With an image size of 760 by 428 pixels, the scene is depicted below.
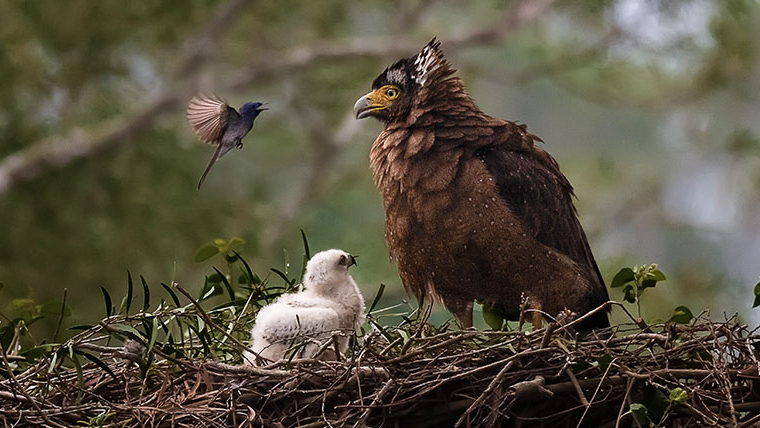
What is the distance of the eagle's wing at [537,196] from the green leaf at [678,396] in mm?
499

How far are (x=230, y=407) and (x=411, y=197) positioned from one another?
0.61 m

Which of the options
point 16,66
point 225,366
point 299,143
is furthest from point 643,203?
point 225,366

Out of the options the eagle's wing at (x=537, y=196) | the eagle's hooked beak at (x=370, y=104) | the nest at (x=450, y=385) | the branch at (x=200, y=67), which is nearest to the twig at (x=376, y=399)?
the nest at (x=450, y=385)

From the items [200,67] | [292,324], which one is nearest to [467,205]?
[292,324]

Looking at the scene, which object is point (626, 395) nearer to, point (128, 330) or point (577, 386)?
point (577, 386)

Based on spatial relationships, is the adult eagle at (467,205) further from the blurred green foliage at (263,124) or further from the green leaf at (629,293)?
the blurred green foliage at (263,124)

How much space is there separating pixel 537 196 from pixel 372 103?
1.23ft

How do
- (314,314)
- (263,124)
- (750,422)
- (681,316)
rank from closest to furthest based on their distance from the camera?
(750,422) < (681,316) < (314,314) < (263,124)

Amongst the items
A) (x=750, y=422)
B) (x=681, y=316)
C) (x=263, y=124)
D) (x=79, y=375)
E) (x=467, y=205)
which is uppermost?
(x=263, y=124)

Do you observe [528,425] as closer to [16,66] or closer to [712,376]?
[712,376]

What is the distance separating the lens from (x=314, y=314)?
193cm

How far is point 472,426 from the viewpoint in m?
1.67

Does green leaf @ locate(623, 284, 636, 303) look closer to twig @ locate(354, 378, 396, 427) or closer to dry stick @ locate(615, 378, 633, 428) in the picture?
dry stick @ locate(615, 378, 633, 428)

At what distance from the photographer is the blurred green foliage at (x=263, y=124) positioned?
17.5ft
